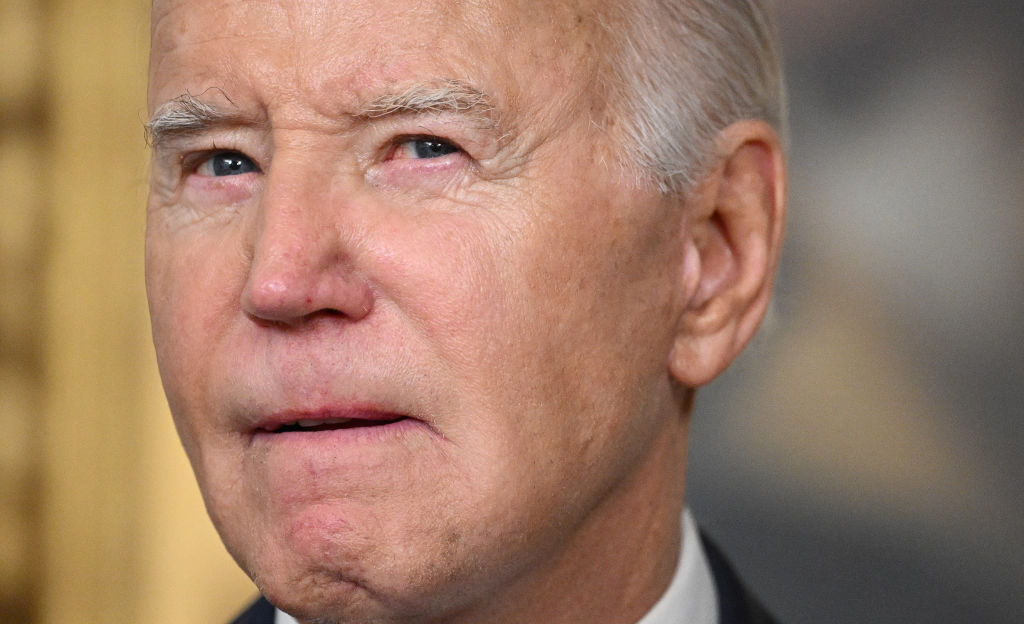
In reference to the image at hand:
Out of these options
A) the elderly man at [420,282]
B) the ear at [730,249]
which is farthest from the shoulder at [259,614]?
the ear at [730,249]

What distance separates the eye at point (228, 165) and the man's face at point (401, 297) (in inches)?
1.2

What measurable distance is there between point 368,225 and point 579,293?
0.29m

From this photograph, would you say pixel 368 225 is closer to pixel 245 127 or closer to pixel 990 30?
pixel 245 127

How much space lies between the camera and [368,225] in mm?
1376

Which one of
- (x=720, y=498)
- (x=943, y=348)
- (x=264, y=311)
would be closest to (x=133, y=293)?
(x=720, y=498)

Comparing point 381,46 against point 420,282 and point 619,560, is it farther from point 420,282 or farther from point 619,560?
point 619,560

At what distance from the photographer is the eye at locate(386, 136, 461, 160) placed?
1.44 m

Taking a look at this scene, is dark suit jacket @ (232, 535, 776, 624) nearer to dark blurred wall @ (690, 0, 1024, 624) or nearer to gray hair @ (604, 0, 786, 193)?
dark blurred wall @ (690, 0, 1024, 624)

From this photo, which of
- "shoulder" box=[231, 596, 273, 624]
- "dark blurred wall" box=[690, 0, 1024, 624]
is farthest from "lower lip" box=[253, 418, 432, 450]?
"dark blurred wall" box=[690, 0, 1024, 624]

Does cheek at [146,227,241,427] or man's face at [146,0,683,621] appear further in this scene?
cheek at [146,227,241,427]

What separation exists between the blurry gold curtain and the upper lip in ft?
5.64

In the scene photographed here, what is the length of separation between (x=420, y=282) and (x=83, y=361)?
76.1 inches

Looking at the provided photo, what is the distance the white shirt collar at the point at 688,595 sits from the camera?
1774 millimetres

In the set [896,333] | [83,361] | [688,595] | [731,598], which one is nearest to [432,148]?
[688,595]
